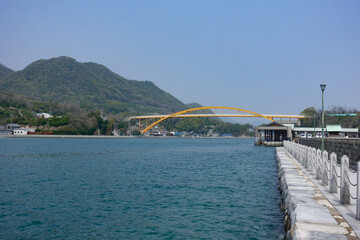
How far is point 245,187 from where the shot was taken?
56.3 feet

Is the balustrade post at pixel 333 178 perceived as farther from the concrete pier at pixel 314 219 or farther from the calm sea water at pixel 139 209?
the calm sea water at pixel 139 209

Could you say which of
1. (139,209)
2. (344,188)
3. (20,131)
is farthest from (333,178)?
(20,131)

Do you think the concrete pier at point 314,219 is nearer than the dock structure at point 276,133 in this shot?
Yes

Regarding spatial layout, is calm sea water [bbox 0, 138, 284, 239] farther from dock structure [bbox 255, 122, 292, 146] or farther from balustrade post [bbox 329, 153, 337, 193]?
dock structure [bbox 255, 122, 292, 146]

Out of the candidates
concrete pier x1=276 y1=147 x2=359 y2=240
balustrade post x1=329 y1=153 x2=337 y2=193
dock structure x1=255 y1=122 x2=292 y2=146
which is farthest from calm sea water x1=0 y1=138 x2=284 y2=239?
dock structure x1=255 y1=122 x2=292 y2=146

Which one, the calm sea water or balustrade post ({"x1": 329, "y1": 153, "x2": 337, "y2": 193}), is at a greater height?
balustrade post ({"x1": 329, "y1": 153, "x2": 337, "y2": 193})

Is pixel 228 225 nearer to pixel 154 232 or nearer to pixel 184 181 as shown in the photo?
pixel 154 232

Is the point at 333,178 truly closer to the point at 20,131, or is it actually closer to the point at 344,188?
the point at 344,188

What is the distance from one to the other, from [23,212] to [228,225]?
6680 mm

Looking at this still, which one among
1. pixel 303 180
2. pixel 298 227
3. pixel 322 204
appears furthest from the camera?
pixel 303 180

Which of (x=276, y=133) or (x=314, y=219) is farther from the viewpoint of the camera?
(x=276, y=133)

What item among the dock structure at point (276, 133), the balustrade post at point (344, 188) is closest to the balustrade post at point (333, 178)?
the balustrade post at point (344, 188)

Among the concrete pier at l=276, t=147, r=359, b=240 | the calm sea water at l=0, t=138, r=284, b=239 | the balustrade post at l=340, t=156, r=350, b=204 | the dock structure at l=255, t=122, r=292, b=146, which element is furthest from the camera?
the dock structure at l=255, t=122, r=292, b=146

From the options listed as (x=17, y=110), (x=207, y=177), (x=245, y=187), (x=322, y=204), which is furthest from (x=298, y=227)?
(x=17, y=110)
